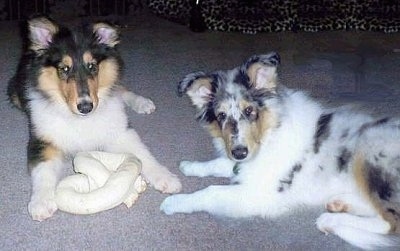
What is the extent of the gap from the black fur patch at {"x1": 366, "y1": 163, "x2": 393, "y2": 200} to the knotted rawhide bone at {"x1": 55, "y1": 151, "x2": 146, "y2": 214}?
967 millimetres

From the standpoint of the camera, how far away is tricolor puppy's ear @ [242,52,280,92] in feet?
8.46

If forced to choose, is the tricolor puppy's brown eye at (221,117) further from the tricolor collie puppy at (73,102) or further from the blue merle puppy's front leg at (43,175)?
the blue merle puppy's front leg at (43,175)

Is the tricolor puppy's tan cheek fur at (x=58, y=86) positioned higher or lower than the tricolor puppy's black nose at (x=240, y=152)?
higher

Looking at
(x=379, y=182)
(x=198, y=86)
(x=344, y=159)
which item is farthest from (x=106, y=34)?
(x=379, y=182)

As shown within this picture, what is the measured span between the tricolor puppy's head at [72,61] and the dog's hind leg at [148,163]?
0.84ft

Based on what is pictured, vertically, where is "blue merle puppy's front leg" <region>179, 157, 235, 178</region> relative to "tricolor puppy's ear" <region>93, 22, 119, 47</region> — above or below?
below

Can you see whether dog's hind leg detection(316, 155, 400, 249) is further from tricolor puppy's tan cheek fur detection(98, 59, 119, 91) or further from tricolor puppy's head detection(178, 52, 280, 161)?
tricolor puppy's tan cheek fur detection(98, 59, 119, 91)

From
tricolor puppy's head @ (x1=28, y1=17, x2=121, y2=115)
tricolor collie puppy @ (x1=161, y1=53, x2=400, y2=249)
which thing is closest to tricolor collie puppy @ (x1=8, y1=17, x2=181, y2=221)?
tricolor puppy's head @ (x1=28, y1=17, x2=121, y2=115)

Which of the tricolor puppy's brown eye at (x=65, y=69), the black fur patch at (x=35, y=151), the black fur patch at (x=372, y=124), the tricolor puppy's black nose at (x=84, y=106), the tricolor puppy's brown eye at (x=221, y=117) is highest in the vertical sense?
the tricolor puppy's brown eye at (x=65, y=69)

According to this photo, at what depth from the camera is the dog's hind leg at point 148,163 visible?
9.04 feet

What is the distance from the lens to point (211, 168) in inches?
113

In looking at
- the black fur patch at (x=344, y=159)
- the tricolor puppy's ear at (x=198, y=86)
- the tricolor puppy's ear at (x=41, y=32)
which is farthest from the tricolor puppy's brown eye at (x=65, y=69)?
the black fur patch at (x=344, y=159)

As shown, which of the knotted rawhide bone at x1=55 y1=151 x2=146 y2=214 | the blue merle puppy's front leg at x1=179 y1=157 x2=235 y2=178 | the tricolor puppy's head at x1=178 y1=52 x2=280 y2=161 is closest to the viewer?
the knotted rawhide bone at x1=55 y1=151 x2=146 y2=214

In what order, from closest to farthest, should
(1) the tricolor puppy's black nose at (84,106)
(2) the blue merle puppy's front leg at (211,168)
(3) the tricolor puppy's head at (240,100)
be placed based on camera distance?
(3) the tricolor puppy's head at (240,100), (1) the tricolor puppy's black nose at (84,106), (2) the blue merle puppy's front leg at (211,168)
